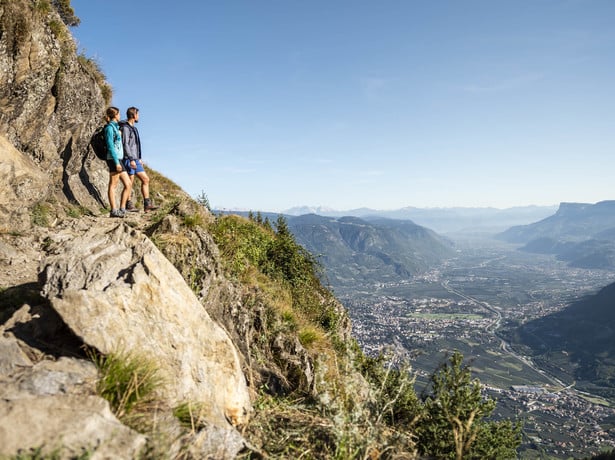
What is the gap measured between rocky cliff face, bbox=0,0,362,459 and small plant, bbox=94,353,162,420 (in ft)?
0.19

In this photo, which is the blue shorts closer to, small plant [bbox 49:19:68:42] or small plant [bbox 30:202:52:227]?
small plant [bbox 30:202:52:227]

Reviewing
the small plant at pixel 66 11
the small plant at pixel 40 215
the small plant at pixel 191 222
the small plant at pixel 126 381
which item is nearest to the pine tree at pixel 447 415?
the small plant at pixel 126 381

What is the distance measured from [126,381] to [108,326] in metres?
0.76

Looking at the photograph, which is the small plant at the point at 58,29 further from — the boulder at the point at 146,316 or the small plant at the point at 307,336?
the small plant at the point at 307,336

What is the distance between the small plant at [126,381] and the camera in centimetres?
338

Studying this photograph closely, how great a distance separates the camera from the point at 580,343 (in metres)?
171

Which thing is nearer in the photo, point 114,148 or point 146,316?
point 146,316

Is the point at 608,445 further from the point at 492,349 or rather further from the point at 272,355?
the point at 272,355

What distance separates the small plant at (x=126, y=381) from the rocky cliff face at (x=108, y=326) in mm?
59

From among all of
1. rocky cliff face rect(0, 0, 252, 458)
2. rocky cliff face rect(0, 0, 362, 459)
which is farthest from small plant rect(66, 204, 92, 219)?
rocky cliff face rect(0, 0, 252, 458)

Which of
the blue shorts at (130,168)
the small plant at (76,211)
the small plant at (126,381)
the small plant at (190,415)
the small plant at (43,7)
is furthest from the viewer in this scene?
the small plant at (43,7)

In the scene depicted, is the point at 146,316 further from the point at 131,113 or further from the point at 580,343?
the point at 580,343

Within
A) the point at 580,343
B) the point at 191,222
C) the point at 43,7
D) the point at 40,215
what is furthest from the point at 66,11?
the point at 580,343

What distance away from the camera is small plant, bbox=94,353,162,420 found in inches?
133
